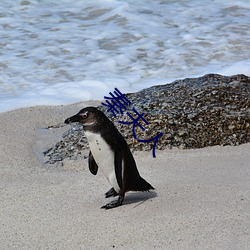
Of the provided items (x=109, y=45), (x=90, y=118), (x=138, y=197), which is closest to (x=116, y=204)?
(x=138, y=197)

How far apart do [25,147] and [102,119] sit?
5.09 ft

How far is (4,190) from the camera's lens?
4035mm

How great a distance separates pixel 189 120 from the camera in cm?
480

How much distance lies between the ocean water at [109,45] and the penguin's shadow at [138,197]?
2.59 meters

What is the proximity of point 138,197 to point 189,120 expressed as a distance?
1.20 meters

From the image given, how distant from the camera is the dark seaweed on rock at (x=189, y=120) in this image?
471cm

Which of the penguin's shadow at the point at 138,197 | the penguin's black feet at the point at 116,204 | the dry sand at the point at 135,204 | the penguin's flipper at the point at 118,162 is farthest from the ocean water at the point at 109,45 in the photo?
the penguin's flipper at the point at 118,162

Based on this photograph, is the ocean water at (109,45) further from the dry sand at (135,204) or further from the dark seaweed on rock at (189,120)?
the dry sand at (135,204)

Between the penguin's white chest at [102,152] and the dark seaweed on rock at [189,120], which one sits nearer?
the penguin's white chest at [102,152]

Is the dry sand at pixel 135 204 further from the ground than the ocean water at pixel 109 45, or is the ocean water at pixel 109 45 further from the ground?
the dry sand at pixel 135 204

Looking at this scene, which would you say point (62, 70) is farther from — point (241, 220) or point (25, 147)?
point (241, 220)

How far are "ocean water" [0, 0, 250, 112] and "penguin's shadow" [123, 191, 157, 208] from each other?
102 inches

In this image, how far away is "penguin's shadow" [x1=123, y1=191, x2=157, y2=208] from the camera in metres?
3.64

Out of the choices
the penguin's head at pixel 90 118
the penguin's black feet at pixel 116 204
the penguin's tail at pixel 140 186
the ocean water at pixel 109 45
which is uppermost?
the penguin's head at pixel 90 118
